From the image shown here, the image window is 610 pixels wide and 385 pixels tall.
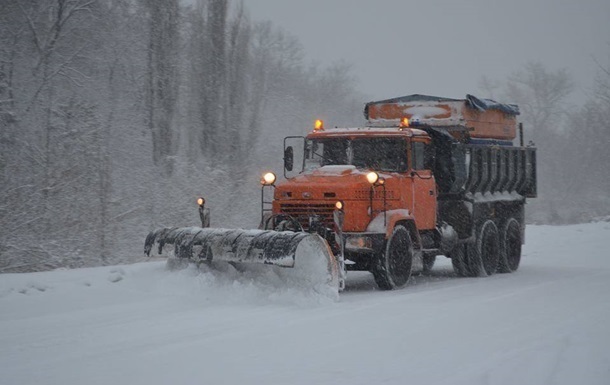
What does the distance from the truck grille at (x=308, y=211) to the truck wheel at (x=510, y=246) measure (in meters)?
5.68

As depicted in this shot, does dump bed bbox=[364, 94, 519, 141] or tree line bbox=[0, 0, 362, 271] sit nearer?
dump bed bbox=[364, 94, 519, 141]

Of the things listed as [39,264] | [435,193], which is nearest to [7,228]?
[39,264]

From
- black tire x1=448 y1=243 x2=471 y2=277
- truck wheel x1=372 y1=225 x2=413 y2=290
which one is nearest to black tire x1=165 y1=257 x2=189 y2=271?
truck wheel x1=372 y1=225 x2=413 y2=290

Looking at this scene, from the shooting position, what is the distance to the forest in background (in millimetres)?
17406

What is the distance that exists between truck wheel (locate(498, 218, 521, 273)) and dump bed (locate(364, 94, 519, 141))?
2.00 metres

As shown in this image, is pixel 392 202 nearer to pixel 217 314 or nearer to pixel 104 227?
pixel 217 314

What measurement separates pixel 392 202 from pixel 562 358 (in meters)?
5.54

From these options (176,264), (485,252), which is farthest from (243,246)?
(485,252)

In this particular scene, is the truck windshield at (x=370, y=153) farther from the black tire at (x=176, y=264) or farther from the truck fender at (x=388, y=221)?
the black tire at (x=176, y=264)

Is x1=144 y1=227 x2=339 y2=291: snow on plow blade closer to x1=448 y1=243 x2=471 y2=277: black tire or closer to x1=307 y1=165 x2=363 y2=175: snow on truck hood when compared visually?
x1=307 y1=165 x2=363 y2=175: snow on truck hood

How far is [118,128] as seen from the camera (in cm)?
2677

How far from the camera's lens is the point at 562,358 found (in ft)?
23.5

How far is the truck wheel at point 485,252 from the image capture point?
599 inches

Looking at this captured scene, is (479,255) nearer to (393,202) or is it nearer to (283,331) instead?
(393,202)
